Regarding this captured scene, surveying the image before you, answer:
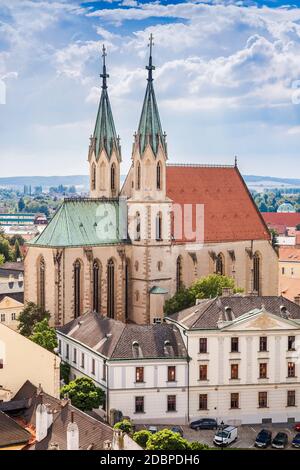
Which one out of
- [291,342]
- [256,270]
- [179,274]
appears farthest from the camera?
[256,270]

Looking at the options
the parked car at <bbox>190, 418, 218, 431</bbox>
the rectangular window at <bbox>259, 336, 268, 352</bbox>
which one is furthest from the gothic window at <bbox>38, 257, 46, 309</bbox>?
the rectangular window at <bbox>259, 336, 268, 352</bbox>

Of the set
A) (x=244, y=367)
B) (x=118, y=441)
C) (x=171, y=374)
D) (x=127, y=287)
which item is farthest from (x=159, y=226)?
(x=118, y=441)

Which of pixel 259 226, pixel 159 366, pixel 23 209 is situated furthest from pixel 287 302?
pixel 23 209

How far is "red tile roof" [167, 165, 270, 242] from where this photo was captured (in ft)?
122

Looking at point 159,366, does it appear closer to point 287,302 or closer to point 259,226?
point 287,302

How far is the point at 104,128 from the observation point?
36.5 m

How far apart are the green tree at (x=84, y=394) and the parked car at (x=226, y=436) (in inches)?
139

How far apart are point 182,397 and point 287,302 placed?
4942mm

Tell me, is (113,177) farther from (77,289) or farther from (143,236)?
(77,289)

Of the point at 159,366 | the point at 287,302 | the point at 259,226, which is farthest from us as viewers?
the point at 259,226

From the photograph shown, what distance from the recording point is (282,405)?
24031 millimetres

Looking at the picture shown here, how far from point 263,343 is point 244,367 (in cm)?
94

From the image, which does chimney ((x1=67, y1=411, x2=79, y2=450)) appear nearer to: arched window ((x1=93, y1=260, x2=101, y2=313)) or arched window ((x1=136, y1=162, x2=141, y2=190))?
arched window ((x1=93, y1=260, x2=101, y2=313))

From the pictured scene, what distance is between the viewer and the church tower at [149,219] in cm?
3441
